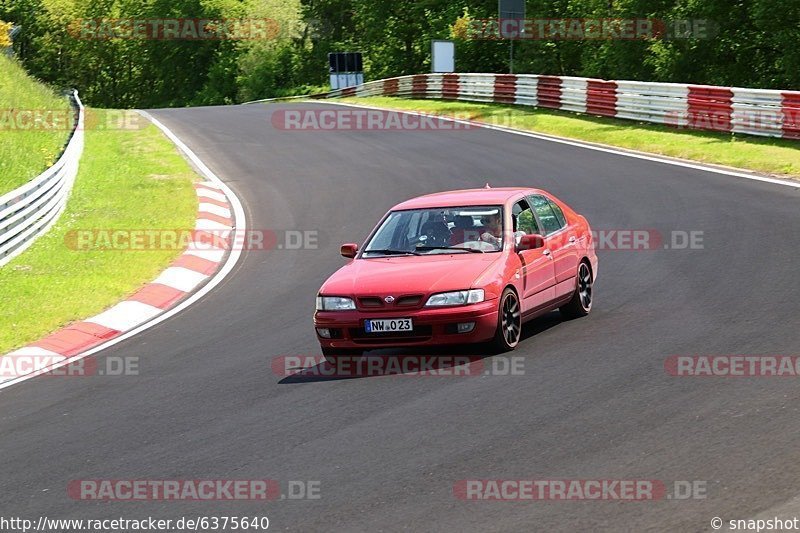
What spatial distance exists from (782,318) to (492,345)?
2.74 metres

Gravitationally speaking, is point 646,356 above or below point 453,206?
below

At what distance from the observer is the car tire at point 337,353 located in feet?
34.2

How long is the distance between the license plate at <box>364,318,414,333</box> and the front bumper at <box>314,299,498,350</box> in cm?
3

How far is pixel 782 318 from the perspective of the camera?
10758 millimetres

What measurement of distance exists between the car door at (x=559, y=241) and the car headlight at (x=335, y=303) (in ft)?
7.29

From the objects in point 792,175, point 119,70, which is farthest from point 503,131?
point 119,70

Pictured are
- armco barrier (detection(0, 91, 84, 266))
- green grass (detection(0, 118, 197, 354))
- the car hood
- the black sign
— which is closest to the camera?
the car hood

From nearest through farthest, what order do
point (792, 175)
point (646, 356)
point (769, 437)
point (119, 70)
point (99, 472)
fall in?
point (769, 437) < point (99, 472) < point (646, 356) < point (792, 175) < point (119, 70)

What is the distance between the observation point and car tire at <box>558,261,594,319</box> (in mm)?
11883

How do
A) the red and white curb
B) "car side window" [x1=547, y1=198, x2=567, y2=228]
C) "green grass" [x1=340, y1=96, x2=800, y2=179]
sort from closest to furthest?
"car side window" [x1=547, y1=198, x2=567, y2=228]
the red and white curb
"green grass" [x1=340, y1=96, x2=800, y2=179]

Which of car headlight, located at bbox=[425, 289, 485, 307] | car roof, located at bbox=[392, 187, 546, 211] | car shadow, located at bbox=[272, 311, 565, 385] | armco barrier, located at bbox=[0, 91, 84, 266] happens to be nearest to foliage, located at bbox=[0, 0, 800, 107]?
armco barrier, located at bbox=[0, 91, 84, 266]

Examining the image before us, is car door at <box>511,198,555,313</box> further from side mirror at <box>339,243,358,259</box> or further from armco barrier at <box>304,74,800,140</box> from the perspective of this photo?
armco barrier at <box>304,74,800,140</box>

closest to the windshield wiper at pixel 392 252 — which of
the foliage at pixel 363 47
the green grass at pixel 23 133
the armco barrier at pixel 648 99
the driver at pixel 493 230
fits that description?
the driver at pixel 493 230

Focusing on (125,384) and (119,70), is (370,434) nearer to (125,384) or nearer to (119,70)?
(125,384)
